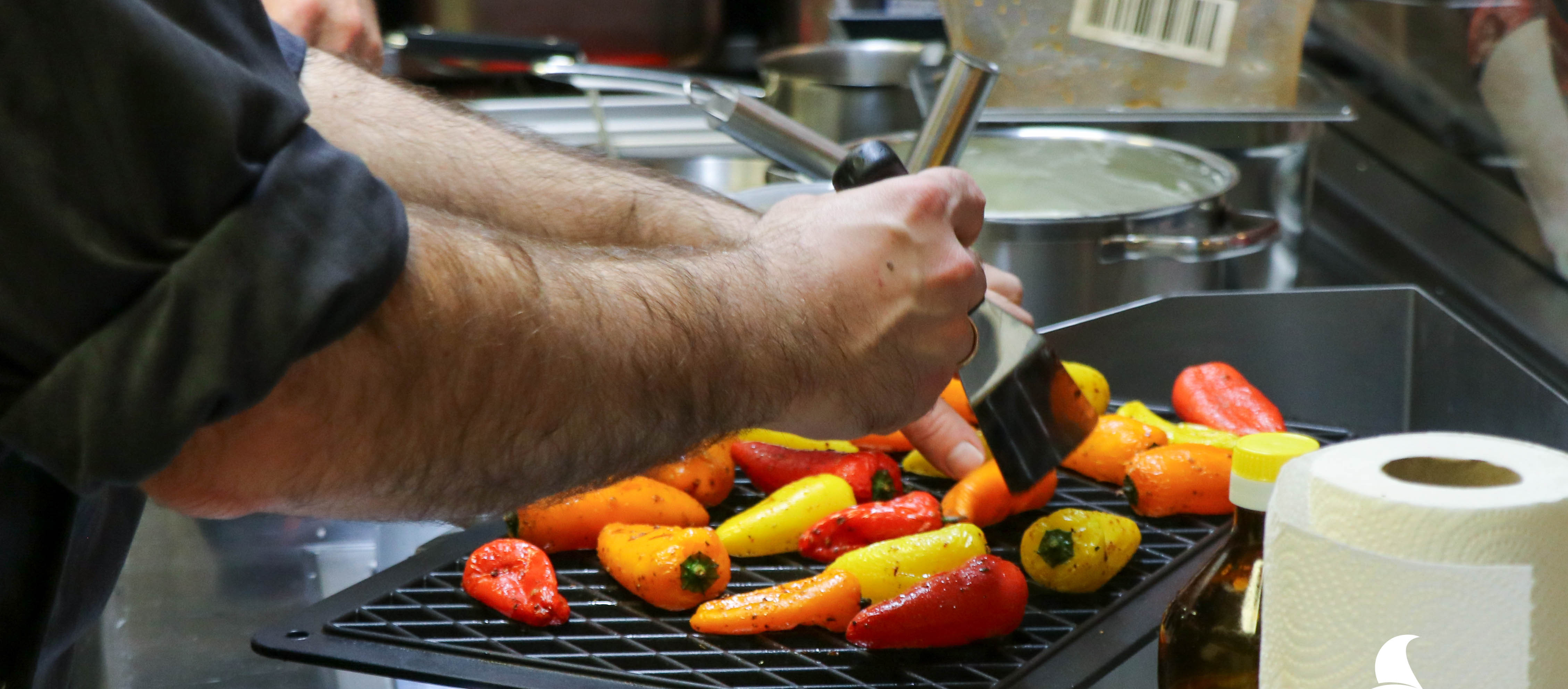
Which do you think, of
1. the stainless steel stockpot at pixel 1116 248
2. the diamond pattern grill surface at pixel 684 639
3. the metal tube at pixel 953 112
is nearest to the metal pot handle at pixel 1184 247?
the stainless steel stockpot at pixel 1116 248

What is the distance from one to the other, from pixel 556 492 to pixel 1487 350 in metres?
0.74

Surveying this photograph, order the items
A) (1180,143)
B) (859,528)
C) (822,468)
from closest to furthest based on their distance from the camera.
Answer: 1. (859,528)
2. (822,468)
3. (1180,143)

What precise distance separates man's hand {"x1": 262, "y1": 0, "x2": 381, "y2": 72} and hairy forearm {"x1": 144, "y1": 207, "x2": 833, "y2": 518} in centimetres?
59

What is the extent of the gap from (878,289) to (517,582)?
1.03 ft

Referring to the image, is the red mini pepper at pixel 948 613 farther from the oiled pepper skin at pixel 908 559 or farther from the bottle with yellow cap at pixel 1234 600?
the bottle with yellow cap at pixel 1234 600

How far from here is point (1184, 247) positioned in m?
1.23

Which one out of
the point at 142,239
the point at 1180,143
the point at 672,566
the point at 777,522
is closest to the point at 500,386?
the point at 142,239

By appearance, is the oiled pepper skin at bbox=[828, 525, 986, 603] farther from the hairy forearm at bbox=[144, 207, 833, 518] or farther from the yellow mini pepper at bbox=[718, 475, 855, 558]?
the hairy forearm at bbox=[144, 207, 833, 518]

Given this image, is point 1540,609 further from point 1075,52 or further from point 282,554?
point 1075,52

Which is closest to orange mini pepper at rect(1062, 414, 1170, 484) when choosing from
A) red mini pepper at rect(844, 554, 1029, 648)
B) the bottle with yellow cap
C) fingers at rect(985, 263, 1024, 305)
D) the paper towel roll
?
fingers at rect(985, 263, 1024, 305)

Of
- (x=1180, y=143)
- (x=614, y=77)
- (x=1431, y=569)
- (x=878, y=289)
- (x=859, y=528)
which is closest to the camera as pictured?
(x=1431, y=569)

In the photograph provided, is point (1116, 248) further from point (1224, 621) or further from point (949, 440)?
point (1224, 621)

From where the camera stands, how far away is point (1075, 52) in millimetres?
1615

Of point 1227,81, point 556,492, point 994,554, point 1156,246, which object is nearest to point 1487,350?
point 1156,246
